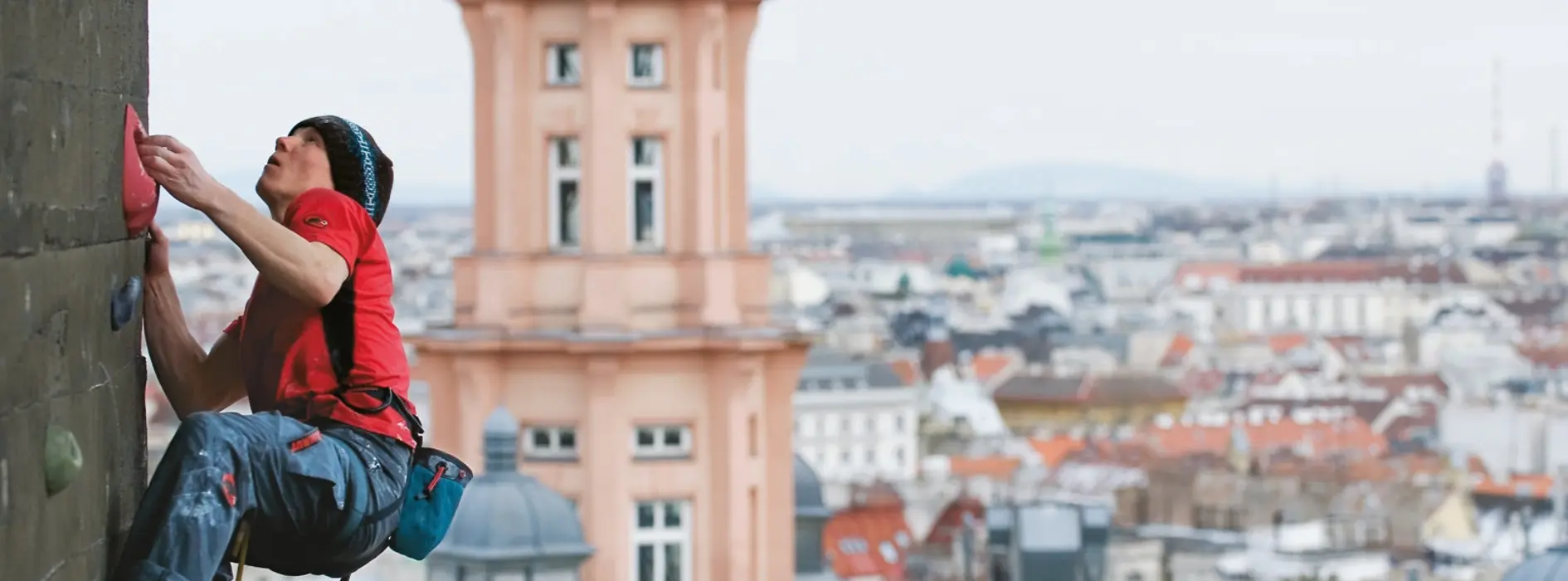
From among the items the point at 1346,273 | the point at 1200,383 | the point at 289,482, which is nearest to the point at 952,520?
the point at 1200,383

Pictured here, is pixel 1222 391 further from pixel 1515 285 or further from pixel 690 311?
pixel 690 311

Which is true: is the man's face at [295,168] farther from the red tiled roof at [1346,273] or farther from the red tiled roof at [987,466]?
the red tiled roof at [1346,273]

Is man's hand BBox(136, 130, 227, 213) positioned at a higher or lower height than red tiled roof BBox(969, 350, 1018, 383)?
higher

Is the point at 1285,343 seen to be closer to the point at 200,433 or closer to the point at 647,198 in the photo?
the point at 647,198

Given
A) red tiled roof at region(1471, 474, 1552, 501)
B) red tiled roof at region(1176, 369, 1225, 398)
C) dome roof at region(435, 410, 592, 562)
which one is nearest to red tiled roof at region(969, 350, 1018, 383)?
red tiled roof at region(1176, 369, 1225, 398)

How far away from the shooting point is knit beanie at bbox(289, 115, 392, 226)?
2.90 metres

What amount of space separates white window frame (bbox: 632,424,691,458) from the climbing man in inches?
492

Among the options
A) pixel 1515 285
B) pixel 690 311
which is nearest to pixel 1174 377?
pixel 1515 285

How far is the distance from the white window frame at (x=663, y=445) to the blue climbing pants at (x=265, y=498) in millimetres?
12658

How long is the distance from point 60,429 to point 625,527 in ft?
42.6

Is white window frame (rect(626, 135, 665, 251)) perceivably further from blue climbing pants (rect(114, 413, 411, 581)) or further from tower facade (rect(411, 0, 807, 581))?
blue climbing pants (rect(114, 413, 411, 581))

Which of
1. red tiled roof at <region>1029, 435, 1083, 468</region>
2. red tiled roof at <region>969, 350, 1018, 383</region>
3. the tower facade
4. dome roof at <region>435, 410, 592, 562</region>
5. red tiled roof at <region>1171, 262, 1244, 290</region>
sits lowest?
red tiled roof at <region>1029, 435, 1083, 468</region>

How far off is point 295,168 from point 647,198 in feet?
40.6

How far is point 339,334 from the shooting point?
277 cm
